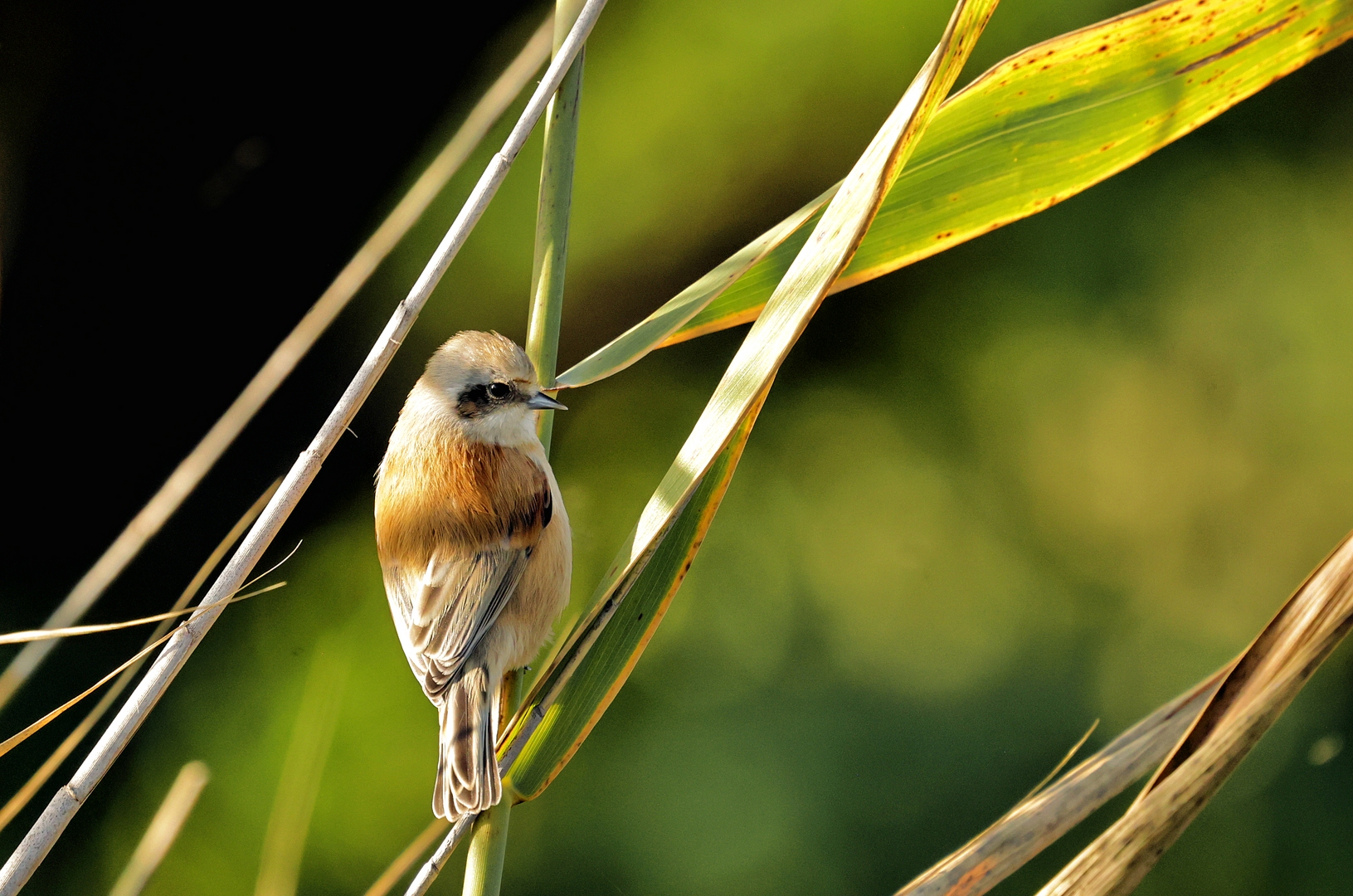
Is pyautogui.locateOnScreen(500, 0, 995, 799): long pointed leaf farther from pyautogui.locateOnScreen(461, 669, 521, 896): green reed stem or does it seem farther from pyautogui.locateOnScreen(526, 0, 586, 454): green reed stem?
pyautogui.locateOnScreen(526, 0, 586, 454): green reed stem

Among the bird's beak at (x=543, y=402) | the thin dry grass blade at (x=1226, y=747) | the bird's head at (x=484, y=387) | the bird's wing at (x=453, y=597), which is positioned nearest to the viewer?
the thin dry grass blade at (x=1226, y=747)

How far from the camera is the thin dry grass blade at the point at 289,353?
65cm

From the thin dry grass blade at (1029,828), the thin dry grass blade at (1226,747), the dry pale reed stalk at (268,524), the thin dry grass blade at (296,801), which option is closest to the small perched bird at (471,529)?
the thin dry grass blade at (296,801)

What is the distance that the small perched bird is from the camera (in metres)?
1.06

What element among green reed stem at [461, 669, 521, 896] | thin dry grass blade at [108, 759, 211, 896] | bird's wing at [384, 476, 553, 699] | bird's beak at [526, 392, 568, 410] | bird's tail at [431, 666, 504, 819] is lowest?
green reed stem at [461, 669, 521, 896]

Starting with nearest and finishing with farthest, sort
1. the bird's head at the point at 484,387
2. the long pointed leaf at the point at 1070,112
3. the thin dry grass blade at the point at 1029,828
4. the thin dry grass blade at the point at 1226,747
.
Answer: the thin dry grass blade at the point at 1226,747 → the thin dry grass blade at the point at 1029,828 → the long pointed leaf at the point at 1070,112 → the bird's head at the point at 484,387

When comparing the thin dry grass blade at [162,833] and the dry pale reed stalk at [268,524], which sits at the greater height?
the dry pale reed stalk at [268,524]

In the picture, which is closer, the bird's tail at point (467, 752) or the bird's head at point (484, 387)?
the bird's tail at point (467, 752)

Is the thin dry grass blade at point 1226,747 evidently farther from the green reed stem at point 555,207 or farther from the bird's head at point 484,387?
the bird's head at point 484,387

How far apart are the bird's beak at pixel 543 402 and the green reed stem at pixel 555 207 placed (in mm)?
195

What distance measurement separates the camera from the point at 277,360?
68cm

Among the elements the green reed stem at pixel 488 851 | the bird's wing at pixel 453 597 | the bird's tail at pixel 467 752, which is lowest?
the green reed stem at pixel 488 851

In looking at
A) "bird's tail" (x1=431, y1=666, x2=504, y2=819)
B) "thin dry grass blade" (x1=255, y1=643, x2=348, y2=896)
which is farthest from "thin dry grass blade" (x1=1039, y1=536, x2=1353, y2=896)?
"thin dry grass blade" (x1=255, y1=643, x2=348, y2=896)

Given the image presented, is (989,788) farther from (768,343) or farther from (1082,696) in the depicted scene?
(768,343)
